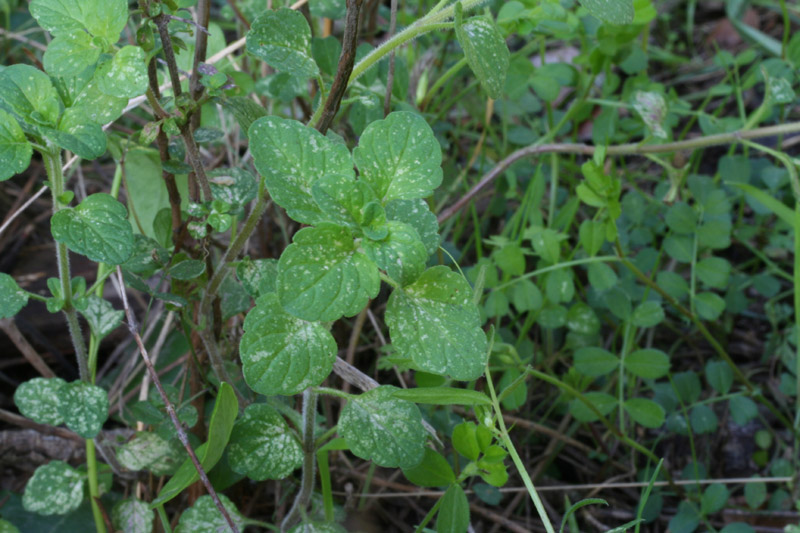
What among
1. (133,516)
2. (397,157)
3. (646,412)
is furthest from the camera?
(646,412)

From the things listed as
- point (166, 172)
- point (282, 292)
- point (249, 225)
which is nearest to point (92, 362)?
point (166, 172)

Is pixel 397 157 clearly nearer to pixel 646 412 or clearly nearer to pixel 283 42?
pixel 283 42

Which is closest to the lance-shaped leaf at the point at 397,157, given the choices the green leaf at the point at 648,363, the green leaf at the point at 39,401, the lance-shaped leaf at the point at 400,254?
the lance-shaped leaf at the point at 400,254

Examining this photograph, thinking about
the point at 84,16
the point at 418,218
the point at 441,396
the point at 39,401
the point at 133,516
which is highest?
the point at 84,16

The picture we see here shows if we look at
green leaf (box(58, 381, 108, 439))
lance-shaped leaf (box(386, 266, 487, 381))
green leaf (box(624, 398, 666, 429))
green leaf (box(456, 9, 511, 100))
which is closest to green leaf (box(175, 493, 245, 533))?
green leaf (box(58, 381, 108, 439))

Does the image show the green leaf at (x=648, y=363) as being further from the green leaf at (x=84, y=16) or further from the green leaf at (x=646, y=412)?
the green leaf at (x=84, y=16)

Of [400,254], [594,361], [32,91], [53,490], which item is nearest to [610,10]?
[400,254]

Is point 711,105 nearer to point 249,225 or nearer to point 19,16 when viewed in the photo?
point 249,225
